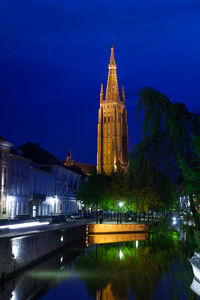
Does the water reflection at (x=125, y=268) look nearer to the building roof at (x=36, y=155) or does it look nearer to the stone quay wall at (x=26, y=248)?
the stone quay wall at (x=26, y=248)

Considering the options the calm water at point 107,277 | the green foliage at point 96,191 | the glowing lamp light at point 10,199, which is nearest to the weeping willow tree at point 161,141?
the calm water at point 107,277

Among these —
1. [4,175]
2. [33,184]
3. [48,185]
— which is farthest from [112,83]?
[4,175]

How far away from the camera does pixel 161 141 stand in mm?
9359

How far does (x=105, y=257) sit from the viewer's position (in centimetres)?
3231

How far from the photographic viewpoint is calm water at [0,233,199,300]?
65.8 feet

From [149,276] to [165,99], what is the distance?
18055mm

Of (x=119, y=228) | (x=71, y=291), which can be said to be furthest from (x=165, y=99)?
(x=119, y=228)

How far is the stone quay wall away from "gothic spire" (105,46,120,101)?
142718 mm

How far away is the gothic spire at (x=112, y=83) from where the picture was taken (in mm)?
175625

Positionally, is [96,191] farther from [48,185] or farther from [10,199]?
[48,185]

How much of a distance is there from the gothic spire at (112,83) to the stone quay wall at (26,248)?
142718 millimetres

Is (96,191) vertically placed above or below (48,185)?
below

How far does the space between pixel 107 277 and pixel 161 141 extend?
17155mm

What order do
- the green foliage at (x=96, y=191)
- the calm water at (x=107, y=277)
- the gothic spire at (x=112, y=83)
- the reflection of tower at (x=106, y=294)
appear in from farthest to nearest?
the gothic spire at (x=112, y=83) → the green foliage at (x=96, y=191) → the calm water at (x=107, y=277) → the reflection of tower at (x=106, y=294)
